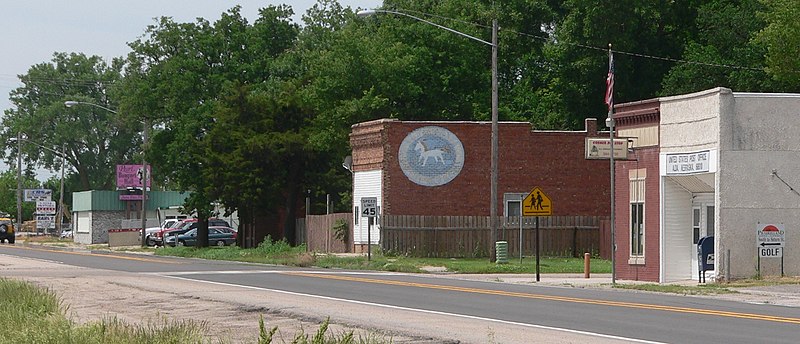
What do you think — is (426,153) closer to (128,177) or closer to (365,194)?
(365,194)

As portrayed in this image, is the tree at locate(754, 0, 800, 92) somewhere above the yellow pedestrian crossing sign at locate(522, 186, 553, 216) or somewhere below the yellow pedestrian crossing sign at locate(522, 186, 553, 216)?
above

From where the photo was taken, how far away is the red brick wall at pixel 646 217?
122 feet

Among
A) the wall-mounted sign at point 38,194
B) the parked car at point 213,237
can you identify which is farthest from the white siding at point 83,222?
the parked car at point 213,237

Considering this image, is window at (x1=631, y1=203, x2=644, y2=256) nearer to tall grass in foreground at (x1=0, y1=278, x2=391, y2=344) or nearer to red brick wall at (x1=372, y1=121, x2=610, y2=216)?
red brick wall at (x1=372, y1=121, x2=610, y2=216)

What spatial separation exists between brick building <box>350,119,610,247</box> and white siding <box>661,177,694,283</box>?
711 inches

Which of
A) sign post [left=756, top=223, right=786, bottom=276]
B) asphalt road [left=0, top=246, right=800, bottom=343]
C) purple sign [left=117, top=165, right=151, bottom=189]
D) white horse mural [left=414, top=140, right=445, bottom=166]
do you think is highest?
purple sign [left=117, top=165, right=151, bottom=189]

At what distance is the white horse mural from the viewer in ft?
181

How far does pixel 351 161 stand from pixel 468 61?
10510 millimetres

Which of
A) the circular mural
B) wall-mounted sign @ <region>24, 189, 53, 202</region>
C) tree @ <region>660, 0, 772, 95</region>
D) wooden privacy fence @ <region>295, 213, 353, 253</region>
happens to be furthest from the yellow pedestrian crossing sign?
wall-mounted sign @ <region>24, 189, 53, 202</region>

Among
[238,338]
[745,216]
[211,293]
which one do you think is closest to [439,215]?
[745,216]

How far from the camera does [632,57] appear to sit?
231ft

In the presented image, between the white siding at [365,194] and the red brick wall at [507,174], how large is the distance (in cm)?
73

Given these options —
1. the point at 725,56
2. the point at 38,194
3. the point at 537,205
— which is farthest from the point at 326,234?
the point at 38,194

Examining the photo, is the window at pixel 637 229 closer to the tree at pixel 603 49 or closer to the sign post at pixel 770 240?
the sign post at pixel 770 240
